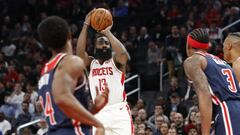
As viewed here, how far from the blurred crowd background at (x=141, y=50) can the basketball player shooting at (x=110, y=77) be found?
13.5 feet

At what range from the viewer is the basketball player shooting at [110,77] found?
875 cm

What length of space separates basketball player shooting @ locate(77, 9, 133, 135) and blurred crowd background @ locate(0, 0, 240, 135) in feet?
13.5

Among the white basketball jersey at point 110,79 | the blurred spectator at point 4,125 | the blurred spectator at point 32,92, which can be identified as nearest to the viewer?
the white basketball jersey at point 110,79

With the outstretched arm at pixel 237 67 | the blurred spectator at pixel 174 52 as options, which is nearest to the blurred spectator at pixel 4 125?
the blurred spectator at pixel 174 52

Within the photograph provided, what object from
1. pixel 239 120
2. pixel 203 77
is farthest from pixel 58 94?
pixel 239 120

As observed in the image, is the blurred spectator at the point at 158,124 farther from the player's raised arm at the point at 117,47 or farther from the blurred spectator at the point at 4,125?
the player's raised arm at the point at 117,47

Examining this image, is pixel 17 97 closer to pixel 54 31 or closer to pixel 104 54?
pixel 104 54

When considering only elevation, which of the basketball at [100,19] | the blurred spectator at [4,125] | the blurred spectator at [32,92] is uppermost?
the basketball at [100,19]

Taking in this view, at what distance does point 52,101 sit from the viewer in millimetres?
5695

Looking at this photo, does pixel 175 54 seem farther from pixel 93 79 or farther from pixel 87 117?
pixel 87 117

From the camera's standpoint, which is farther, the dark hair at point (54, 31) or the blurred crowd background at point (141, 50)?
the blurred crowd background at point (141, 50)

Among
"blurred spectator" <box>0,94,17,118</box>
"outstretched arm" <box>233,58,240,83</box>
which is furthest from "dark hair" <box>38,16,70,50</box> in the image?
"blurred spectator" <box>0,94,17,118</box>

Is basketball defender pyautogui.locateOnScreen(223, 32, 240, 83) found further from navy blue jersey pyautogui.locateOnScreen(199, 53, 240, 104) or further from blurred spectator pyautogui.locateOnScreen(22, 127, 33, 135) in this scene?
blurred spectator pyautogui.locateOnScreen(22, 127, 33, 135)

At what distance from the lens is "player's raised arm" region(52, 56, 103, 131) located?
5.39 m
